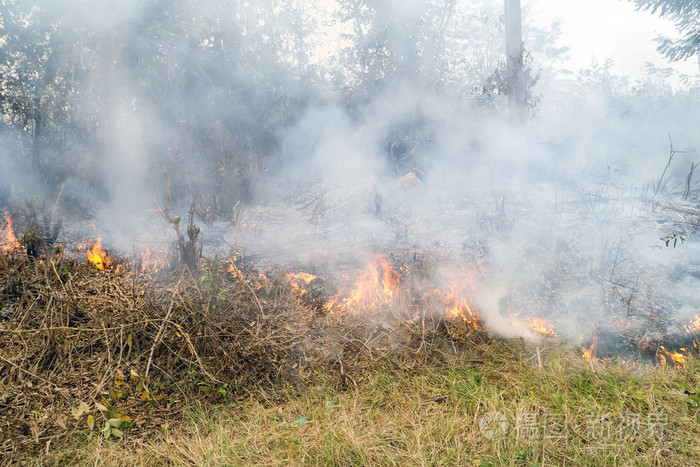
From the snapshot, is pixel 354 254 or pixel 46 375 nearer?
pixel 46 375

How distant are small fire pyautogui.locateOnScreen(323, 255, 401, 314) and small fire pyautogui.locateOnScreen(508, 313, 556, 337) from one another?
121 cm

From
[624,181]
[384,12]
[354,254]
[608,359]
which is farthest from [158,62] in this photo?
[624,181]

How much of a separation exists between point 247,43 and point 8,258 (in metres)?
6.89

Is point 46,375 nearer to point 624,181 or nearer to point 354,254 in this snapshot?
point 354,254

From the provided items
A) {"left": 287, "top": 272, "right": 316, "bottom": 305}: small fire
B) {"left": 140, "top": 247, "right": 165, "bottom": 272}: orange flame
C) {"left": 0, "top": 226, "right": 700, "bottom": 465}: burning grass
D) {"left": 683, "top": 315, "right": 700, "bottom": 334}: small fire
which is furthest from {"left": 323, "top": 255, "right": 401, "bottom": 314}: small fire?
{"left": 683, "top": 315, "right": 700, "bottom": 334}: small fire

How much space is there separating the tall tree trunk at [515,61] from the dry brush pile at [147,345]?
19.7 ft

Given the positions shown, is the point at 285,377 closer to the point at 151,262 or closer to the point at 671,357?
the point at 151,262

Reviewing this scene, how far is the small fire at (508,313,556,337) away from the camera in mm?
3578

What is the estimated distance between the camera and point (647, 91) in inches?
521

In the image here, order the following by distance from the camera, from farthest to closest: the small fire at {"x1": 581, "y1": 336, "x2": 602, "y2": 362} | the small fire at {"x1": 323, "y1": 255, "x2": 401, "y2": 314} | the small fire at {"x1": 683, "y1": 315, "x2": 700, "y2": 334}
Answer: the small fire at {"x1": 323, "y1": 255, "x2": 401, "y2": 314} → the small fire at {"x1": 683, "y1": 315, "x2": 700, "y2": 334} → the small fire at {"x1": 581, "y1": 336, "x2": 602, "y2": 362}

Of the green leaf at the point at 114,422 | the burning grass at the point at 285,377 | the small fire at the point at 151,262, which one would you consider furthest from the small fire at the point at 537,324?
the small fire at the point at 151,262

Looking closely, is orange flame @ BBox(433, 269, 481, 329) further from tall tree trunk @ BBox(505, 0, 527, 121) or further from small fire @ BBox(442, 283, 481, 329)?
tall tree trunk @ BBox(505, 0, 527, 121)

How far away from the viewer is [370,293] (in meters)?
4.09

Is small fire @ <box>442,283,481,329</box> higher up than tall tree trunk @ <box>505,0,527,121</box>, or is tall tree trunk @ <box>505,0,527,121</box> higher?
tall tree trunk @ <box>505,0,527,121</box>
